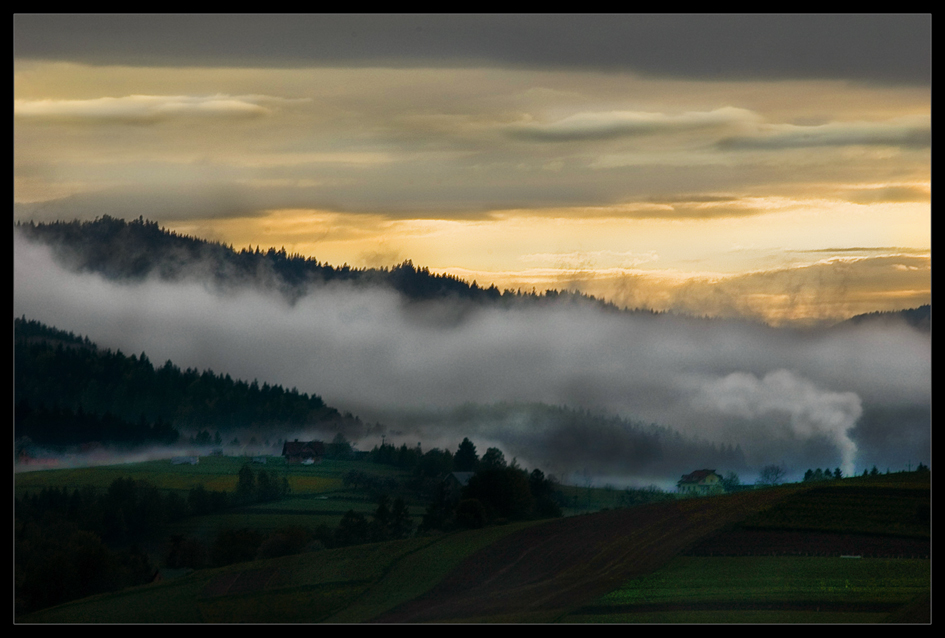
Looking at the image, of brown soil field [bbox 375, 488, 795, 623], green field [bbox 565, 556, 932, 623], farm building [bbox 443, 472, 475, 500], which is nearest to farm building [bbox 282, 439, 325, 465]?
farm building [bbox 443, 472, 475, 500]

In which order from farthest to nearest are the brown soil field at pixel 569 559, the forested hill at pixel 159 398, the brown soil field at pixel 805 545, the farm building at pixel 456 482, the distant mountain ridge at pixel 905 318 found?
the farm building at pixel 456 482 → the distant mountain ridge at pixel 905 318 → the forested hill at pixel 159 398 → the brown soil field at pixel 805 545 → the brown soil field at pixel 569 559

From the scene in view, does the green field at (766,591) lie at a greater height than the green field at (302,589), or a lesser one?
greater

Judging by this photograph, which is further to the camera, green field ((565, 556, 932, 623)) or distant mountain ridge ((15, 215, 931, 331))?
distant mountain ridge ((15, 215, 931, 331))

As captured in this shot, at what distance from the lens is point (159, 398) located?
43.7 feet

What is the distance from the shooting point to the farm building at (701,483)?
13.1 meters

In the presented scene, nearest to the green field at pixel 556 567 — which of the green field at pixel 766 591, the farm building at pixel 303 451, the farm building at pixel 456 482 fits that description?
the green field at pixel 766 591

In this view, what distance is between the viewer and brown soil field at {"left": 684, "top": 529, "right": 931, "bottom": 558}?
1272 centimetres

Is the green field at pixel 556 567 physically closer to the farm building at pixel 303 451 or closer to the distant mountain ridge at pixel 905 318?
the farm building at pixel 303 451

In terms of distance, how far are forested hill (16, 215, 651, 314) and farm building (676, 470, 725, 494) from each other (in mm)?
2783

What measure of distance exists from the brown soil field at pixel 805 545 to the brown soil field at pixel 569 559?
20 centimetres

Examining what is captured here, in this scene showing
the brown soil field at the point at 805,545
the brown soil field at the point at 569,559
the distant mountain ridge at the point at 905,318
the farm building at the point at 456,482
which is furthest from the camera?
the farm building at the point at 456,482

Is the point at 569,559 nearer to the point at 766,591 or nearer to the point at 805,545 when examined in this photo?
the point at 766,591

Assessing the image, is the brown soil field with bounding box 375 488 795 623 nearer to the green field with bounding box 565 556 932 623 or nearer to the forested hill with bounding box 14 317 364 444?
the green field with bounding box 565 556 932 623
